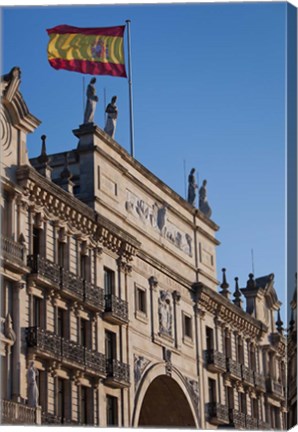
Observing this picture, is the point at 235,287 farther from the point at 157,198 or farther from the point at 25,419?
the point at 25,419

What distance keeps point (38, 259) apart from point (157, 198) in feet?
34.0

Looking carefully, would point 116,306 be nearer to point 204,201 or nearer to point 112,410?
point 112,410

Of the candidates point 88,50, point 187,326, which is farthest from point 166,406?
point 88,50

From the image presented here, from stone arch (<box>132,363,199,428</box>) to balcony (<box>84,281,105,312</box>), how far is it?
589cm

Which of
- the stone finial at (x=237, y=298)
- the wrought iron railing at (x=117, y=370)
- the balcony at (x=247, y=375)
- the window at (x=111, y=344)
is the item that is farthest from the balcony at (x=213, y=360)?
the window at (x=111, y=344)

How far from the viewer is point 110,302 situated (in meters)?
37.0

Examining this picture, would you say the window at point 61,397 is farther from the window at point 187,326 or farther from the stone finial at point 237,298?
the stone finial at point 237,298

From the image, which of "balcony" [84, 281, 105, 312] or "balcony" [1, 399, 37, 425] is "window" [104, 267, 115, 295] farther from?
"balcony" [1, 399, 37, 425]

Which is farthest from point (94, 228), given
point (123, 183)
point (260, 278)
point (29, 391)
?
point (260, 278)

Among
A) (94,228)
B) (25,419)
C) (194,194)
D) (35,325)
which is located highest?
(194,194)

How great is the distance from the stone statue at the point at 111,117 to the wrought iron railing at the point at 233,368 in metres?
11.9

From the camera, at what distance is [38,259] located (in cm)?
3275

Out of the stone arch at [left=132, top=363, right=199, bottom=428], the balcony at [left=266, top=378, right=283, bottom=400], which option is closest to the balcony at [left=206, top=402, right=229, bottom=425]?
the stone arch at [left=132, top=363, right=199, bottom=428]

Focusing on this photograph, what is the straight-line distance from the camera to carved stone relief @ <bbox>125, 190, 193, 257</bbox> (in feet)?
133
